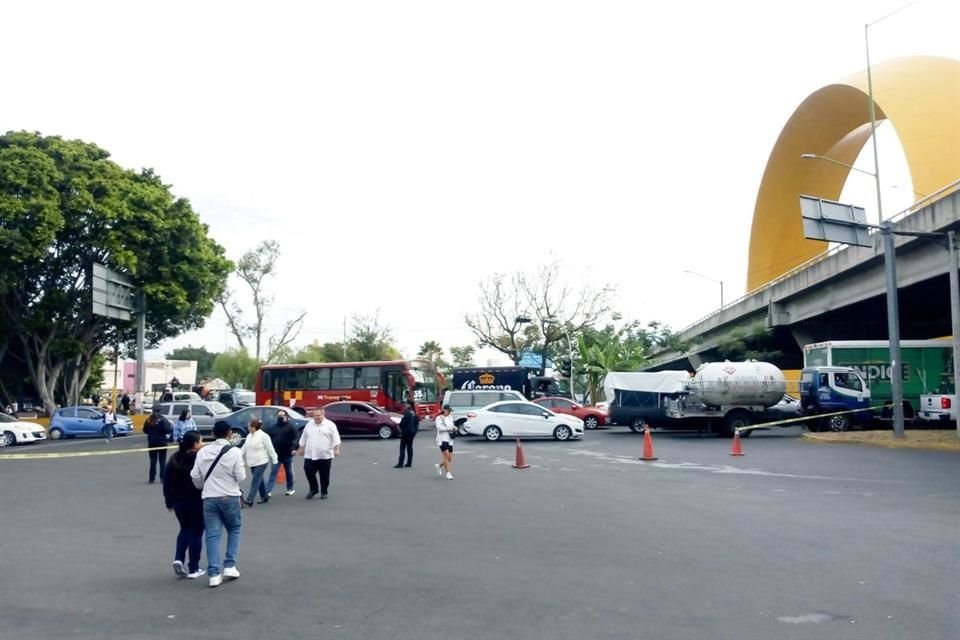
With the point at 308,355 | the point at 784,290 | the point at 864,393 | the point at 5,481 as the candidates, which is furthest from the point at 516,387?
the point at 308,355

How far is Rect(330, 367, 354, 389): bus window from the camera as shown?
1629 inches

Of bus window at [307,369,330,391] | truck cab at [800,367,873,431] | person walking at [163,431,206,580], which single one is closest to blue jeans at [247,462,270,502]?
person walking at [163,431,206,580]

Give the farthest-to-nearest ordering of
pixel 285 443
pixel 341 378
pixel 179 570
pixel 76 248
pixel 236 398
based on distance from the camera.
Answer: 1. pixel 236 398
2. pixel 341 378
3. pixel 76 248
4. pixel 285 443
5. pixel 179 570

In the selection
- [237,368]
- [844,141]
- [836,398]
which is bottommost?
[836,398]

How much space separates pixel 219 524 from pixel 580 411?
102 ft

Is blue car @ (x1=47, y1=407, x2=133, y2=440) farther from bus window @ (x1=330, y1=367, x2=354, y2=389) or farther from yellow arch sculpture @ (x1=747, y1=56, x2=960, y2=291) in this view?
yellow arch sculpture @ (x1=747, y1=56, x2=960, y2=291)

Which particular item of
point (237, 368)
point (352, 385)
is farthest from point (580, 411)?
point (237, 368)

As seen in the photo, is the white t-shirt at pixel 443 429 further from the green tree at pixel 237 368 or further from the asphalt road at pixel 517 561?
the green tree at pixel 237 368

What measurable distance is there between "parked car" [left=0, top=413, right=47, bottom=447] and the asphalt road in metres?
18.8

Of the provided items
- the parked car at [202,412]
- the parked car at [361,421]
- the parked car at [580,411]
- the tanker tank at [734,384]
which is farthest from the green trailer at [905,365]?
the parked car at [202,412]

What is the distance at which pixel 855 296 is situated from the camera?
35.0m

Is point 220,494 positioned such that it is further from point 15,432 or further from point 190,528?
point 15,432

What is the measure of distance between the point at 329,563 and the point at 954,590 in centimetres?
580

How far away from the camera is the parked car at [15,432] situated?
3385 cm
